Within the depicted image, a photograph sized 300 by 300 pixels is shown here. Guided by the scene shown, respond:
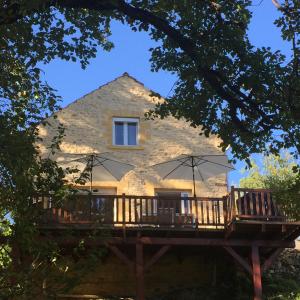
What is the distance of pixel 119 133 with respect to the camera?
75.9 ft

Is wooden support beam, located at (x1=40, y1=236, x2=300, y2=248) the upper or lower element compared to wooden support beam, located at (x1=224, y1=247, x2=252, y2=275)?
upper

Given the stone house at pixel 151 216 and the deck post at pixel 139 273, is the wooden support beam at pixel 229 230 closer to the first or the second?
the stone house at pixel 151 216

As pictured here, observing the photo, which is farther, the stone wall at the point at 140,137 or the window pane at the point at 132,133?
the window pane at the point at 132,133

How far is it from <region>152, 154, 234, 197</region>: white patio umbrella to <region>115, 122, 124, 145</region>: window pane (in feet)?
11.0

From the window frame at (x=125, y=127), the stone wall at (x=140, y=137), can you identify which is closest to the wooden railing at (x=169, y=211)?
the stone wall at (x=140, y=137)

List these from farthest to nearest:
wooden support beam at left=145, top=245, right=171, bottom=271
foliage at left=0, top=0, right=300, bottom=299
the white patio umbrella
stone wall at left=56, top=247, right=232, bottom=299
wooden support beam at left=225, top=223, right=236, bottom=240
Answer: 1. the white patio umbrella
2. stone wall at left=56, top=247, right=232, bottom=299
3. wooden support beam at left=145, top=245, right=171, bottom=271
4. wooden support beam at left=225, top=223, right=236, bottom=240
5. foliage at left=0, top=0, right=300, bottom=299

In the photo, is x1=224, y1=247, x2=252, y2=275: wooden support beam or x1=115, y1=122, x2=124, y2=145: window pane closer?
x1=224, y1=247, x2=252, y2=275: wooden support beam

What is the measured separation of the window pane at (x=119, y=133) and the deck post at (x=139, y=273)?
19.2 feet

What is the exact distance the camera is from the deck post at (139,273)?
674 inches

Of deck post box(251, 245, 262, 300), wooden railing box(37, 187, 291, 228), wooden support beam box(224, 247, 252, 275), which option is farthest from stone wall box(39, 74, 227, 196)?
deck post box(251, 245, 262, 300)

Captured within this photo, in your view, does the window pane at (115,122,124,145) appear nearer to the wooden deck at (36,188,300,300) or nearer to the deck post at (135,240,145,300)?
the wooden deck at (36,188,300,300)

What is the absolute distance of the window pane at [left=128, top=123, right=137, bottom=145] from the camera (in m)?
23.0

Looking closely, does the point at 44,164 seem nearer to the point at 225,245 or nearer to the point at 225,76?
the point at 225,76

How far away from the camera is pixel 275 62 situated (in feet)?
36.6
